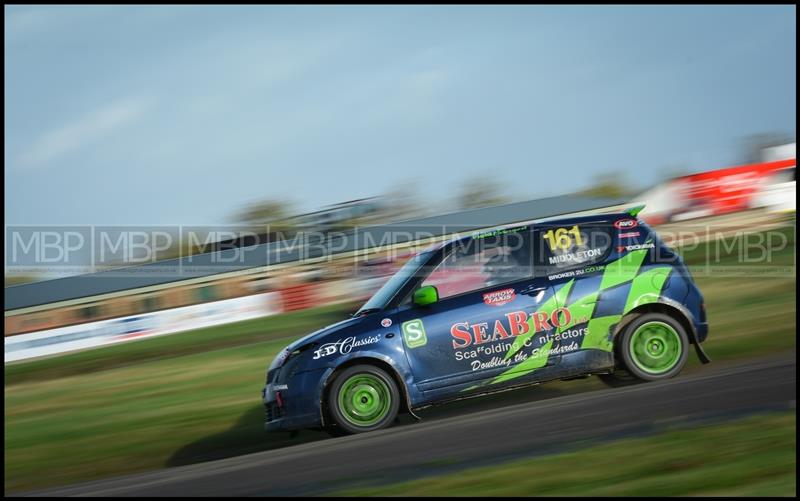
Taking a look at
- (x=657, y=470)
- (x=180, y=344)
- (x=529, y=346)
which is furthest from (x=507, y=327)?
(x=180, y=344)

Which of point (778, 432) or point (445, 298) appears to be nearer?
point (778, 432)

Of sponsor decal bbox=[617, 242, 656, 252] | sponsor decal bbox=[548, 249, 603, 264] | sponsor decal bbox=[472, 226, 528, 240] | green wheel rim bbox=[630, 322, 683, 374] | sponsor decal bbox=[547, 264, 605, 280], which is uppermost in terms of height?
sponsor decal bbox=[472, 226, 528, 240]

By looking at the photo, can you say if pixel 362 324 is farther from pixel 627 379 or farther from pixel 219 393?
pixel 219 393

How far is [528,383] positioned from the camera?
24.8 ft

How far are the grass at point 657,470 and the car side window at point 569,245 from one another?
Result: 2520 millimetres

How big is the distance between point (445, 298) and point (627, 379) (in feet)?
7.36

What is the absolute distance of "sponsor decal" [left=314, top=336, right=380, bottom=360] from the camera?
723 centimetres

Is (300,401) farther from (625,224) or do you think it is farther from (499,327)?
(625,224)

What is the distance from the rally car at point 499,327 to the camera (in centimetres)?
727

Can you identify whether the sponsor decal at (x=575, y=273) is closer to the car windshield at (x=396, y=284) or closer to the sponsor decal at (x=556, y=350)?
the sponsor decal at (x=556, y=350)

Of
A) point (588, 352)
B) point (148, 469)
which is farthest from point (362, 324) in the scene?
point (148, 469)

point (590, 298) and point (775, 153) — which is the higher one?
point (775, 153)

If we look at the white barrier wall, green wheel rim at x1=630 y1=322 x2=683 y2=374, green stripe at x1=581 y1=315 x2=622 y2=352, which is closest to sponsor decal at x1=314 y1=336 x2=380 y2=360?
green stripe at x1=581 y1=315 x2=622 y2=352

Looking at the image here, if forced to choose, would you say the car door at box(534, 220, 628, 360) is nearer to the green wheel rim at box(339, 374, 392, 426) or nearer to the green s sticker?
the green s sticker
